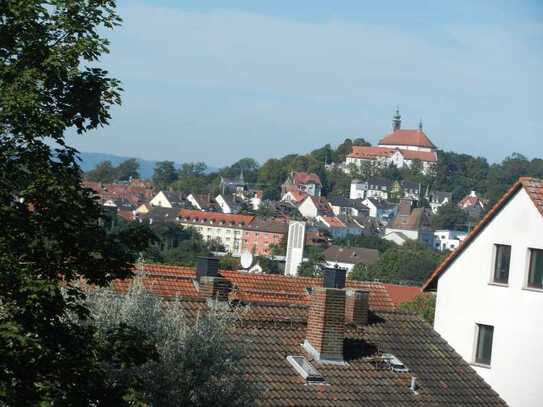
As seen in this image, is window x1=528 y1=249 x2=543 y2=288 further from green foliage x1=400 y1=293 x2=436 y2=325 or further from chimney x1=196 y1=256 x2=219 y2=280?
green foliage x1=400 y1=293 x2=436 y2=325

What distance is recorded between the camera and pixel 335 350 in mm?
17000

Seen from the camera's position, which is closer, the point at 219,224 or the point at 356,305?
the point at 356,305

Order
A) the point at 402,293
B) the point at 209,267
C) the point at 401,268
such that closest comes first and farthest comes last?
the point at 209,267 → the point at 402,293 → the point at 401,268

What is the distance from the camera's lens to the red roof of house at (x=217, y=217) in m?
190

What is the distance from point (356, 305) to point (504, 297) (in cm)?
514

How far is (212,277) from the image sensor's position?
18156 mm

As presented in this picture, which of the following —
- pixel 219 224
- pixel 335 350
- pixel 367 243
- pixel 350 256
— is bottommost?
pixel 350 256

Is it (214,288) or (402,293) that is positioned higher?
(214,288)

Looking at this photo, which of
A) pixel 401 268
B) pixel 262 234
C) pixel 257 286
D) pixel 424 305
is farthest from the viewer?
pixel 262 234

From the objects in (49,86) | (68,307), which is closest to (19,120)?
(49,86)

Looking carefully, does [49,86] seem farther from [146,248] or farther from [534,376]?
[534,376]

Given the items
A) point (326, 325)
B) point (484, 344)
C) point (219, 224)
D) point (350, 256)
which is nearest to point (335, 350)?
point (326, 325)

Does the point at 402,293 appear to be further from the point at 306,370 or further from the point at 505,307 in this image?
the point at 306,370

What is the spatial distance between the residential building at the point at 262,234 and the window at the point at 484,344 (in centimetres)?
15057
